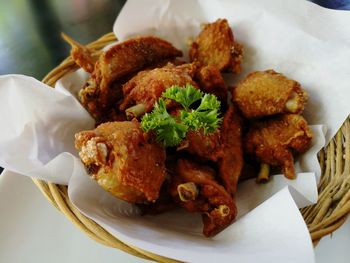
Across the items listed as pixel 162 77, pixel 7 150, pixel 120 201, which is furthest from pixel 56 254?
pixel 162 77

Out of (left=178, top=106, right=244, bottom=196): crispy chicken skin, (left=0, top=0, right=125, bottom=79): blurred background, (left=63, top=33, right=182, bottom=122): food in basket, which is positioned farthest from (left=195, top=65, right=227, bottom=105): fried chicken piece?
(left=0, top=0, right=125, bottom=79): blurred background

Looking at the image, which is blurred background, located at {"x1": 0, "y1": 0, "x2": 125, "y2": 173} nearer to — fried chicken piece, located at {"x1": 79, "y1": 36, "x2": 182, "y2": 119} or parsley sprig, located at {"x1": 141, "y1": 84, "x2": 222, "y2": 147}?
fried chicken piece, located at {"x1": 79, "y1": 36, "x2": 182, "y2": 119}

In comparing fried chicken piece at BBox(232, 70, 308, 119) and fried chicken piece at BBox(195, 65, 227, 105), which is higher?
fried chicken piece at BBox(195, 65, 227, 105)

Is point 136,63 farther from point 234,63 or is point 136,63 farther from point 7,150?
point 7,150

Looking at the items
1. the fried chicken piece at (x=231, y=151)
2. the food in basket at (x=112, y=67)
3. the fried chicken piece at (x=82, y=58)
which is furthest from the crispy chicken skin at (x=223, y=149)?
the fried chicken piece at (x=82, y=58)

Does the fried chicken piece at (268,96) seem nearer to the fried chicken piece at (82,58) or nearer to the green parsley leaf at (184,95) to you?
the green parsley leaf at (184,95)

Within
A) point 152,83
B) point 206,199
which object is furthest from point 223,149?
point 152,83

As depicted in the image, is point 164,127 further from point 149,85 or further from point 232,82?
point 232,82
